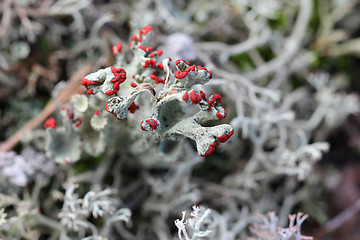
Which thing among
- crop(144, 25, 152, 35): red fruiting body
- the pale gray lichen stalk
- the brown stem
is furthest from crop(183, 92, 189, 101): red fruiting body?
the brown stem

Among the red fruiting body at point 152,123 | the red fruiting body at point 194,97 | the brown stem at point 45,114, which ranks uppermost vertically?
the brown stem at point 45,114

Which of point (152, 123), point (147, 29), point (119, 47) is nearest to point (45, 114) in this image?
point (119, 47)

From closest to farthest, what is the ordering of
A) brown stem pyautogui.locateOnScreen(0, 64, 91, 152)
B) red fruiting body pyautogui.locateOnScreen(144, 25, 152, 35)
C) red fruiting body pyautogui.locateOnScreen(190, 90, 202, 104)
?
red fruiting body pyautogui.locateOnScreen(190, 90, 202, 104)
red fruiting body pyautogui.locateOnScreen(144, 25, 152, 35)
brown stem pyautogui.locateOnScreen(0, 64, 91, 152)

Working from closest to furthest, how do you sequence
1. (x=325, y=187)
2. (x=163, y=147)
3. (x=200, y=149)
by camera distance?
(x=200, y=149)
(x=163, y=147)
(x=325, y=187)

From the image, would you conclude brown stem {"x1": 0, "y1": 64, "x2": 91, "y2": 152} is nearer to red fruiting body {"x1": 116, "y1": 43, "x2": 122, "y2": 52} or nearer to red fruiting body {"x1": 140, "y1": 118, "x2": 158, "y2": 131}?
red fruiting body {"x1": 116, "y1": 43, "x2": 122, "y2": 52}


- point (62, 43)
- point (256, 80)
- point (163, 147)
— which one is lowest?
point (163, 147)

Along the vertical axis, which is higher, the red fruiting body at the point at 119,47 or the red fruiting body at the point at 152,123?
the red fruiting body at the point at 119,47

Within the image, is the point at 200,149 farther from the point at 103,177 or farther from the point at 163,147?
the point at 103,177

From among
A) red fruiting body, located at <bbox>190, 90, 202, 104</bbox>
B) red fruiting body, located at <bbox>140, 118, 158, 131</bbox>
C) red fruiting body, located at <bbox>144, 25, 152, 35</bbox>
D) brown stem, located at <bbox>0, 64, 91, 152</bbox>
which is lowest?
red fruiting body, located at <bbox>140, 118, 158, 131</bbox>

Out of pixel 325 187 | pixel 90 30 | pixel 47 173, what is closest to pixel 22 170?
pixel 47 173

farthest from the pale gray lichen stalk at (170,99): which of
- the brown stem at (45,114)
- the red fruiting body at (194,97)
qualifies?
the brown stem at (45,114)

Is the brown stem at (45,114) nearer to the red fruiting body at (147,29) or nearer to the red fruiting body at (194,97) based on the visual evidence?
the red fruiting body at (147,29)
